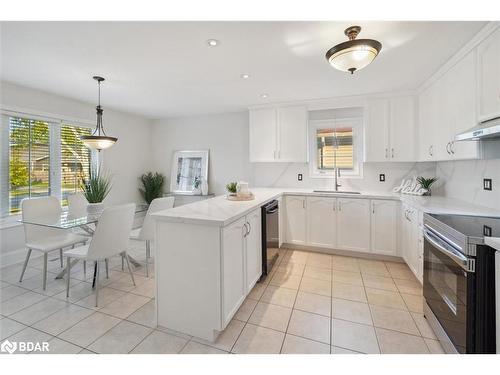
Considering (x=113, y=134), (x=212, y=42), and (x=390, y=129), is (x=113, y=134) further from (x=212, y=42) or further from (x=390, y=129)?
(x=390, y=129)

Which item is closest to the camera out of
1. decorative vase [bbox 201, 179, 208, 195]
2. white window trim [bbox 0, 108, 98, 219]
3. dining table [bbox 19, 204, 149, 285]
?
dining table [bbox 19, 204, 149, 285]

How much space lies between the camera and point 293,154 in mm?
3887

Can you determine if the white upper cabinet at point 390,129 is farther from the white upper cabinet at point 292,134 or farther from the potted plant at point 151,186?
the potted plant at point 151,186

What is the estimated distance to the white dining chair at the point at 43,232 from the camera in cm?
263

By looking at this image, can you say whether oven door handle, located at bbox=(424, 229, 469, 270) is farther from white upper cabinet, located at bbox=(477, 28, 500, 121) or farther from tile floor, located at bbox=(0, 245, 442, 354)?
white upper cabinet, located at bbox=(477, 28, 500, 121)

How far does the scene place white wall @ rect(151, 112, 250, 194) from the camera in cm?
463

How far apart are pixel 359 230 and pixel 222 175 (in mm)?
2710

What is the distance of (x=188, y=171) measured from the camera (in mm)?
5012

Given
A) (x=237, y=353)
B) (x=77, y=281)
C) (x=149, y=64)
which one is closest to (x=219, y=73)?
(x=149, y=64)

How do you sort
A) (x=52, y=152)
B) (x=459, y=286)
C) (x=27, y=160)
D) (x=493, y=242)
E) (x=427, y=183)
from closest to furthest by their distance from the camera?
(x=493, y=242) < (x=459, y=286) < (x=427, y=183) < (x=27, y=160) < (x=52, y=152)

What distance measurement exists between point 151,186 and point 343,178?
3.83 meters

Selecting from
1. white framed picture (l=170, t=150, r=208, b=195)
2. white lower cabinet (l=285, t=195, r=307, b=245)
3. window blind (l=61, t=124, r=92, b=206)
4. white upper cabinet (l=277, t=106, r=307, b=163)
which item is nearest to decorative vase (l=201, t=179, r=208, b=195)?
white framed picture (l=170, t=150, r=208, b=195)

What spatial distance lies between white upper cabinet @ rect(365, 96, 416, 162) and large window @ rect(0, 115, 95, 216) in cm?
462

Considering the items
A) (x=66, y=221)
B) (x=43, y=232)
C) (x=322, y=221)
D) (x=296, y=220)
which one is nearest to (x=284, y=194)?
(x=296, y=220)
